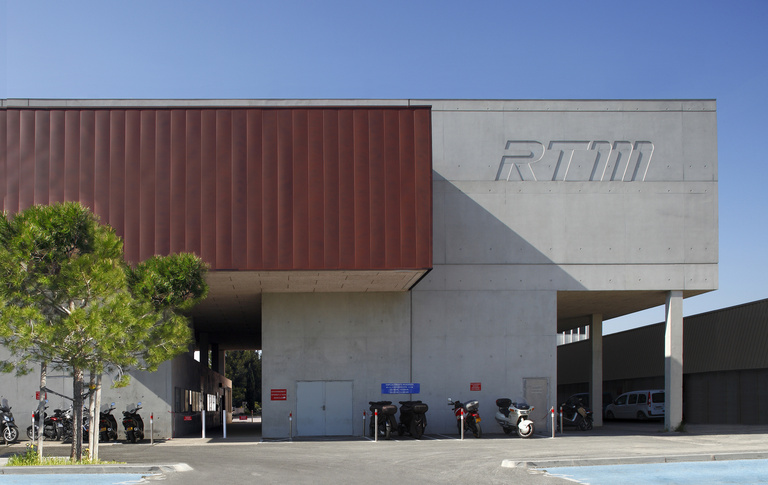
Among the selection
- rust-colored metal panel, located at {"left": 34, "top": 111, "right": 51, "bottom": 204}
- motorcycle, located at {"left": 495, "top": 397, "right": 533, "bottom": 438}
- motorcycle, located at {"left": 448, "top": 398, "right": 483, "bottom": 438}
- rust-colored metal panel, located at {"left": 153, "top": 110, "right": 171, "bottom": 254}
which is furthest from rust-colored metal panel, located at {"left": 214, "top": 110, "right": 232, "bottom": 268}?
motorcycle, located at {"left": 495, "top": 397, "right": 533, "bottom": 438}

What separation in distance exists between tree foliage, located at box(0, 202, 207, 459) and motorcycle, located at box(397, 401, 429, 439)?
10.7 metres

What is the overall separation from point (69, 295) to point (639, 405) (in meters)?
29.2

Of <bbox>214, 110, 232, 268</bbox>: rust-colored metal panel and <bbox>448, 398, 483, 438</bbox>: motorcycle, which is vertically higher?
<bbox>214, 110, 232, 268</bbox>: rust-colored metal panel

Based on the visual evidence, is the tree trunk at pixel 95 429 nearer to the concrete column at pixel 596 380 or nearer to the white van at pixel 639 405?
the concrete column at pixel 596 380

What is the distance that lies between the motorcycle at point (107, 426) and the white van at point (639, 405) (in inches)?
945

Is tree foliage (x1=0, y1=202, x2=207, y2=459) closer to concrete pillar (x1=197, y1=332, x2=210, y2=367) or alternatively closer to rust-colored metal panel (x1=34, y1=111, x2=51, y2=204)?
rust-colored metal panel (x1=34, y1=111, x2=51, y2=204)

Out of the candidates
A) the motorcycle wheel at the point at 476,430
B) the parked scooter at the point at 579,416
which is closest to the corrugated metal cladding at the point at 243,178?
the motorcycle wheel at the point at 476,430

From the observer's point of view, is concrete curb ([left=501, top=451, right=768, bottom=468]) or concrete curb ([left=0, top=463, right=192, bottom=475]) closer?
concrete curb ([left=0, top=463, right=192, bottom=475])

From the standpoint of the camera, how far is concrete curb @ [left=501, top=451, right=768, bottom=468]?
14912 millimetres

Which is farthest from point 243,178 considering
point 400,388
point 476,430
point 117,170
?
point 476,430

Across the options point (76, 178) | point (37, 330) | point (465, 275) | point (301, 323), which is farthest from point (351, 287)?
point (37, 330)

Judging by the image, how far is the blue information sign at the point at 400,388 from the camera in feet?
87.7

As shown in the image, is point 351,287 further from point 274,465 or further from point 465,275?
point 274,465

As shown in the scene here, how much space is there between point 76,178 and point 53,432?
8103 millimetres
